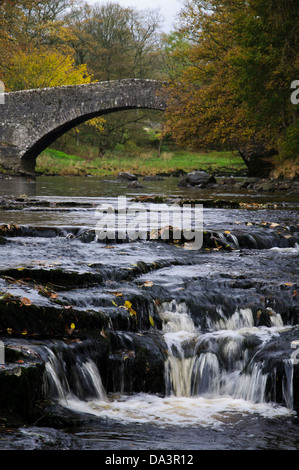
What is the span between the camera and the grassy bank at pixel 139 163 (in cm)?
2808

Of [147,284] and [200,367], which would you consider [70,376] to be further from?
[147,284]

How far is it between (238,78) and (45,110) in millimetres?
10184

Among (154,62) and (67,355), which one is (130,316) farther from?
(154,62)

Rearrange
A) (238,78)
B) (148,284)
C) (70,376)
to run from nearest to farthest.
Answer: (70,376)
(148,284)
(238,78)

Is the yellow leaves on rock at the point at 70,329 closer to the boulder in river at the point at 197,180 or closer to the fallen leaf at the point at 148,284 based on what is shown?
the fallen leaf at the point at 148,284

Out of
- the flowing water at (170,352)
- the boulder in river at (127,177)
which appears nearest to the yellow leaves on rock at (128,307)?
the flowing water at (170,352)

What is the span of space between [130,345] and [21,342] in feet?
2.71

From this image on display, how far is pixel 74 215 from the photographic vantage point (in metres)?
9.75

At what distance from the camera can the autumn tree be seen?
17.1 m

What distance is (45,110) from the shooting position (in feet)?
85.7

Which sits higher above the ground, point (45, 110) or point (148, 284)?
point (45, 110)

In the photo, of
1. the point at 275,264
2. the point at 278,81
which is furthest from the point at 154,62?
the point at 275,264

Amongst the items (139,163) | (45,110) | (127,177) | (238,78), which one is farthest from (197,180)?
(139,163)

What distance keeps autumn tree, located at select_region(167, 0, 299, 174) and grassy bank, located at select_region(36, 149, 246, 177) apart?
12.9ft
